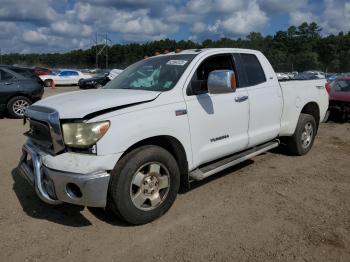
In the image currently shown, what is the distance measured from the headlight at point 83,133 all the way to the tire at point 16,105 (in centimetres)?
881

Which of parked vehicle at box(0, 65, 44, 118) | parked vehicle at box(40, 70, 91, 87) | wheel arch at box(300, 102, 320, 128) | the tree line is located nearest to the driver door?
wheel arch at box(300, 102, 320, 128)

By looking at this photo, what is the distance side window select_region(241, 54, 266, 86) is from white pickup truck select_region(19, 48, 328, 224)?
0.7 inches

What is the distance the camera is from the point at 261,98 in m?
5.51

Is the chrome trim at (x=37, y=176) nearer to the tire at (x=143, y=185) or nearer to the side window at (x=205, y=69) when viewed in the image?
the tire at (x=143, y=185)

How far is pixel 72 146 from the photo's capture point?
12.1 ft

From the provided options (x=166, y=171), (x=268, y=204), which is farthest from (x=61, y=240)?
(x=268, y=204)

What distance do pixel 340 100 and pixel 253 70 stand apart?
681 centimetres

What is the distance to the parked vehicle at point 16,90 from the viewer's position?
1161 centimetres

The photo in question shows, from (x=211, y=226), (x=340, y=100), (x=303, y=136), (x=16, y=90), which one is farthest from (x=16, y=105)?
(x=340, y=100)

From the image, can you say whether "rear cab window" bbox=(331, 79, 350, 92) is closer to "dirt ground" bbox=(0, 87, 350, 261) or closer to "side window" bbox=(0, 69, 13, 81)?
"dirt ground" bbox=(0, 87, 350, 261)

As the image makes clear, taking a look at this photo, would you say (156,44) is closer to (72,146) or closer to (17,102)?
(17,102)

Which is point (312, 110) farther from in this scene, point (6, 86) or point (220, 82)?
point (6, 86)

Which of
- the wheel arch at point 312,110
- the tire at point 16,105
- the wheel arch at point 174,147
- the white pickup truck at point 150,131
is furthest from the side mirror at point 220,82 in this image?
the tire at point 16,105

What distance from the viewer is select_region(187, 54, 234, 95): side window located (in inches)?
181
